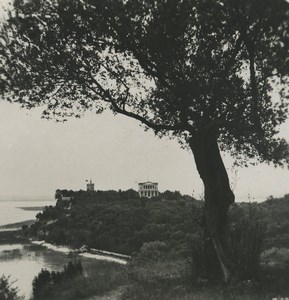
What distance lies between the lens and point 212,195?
38.2 ft

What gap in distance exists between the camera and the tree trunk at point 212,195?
37.8 ft

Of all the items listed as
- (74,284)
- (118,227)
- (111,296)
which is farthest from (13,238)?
(111,296)

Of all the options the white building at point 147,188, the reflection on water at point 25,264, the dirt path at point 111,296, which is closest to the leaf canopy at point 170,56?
the dirt path at point 111,296

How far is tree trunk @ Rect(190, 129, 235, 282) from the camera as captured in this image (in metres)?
11.5

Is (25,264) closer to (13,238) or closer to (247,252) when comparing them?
(247,252)

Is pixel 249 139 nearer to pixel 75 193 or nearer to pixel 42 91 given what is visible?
pixel 42 91

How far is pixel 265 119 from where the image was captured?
43.3 ft

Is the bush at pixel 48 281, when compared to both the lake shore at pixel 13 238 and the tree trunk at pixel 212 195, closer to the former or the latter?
the tree trunk at pixel 212 195

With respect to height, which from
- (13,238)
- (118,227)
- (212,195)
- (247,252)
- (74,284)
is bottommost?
(74,284)

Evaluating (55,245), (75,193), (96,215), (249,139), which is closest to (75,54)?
(249,139)

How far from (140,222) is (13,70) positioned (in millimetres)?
47135

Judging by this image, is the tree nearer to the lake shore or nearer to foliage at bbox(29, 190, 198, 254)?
foliage at bbox(29, 190, 198, 254)

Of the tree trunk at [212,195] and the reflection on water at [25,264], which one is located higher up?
the tree trunk at [212,195]

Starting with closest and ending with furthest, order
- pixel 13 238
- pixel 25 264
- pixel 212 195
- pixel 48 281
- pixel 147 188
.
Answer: pixel 212 195
pixel 48 281
pixel 25 264
pixel 13 238
pixel 147 188
